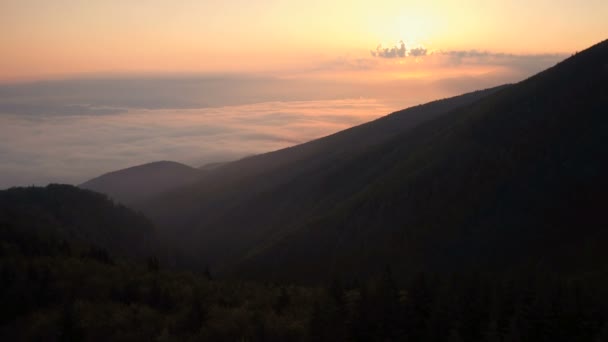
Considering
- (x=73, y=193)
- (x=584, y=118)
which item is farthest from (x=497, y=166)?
(x=73, y=193)

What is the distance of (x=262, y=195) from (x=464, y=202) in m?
44.2

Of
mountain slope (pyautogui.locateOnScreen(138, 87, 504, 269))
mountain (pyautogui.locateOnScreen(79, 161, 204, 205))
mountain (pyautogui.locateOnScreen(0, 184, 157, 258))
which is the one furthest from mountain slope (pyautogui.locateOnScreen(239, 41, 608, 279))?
mountain (pyautogui.locateOnScreen(79, 161, 204, 205))

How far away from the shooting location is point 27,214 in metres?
63.6

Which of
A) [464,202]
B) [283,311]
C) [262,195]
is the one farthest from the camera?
[262,195]

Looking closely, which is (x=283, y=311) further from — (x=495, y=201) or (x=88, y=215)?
(x=88, y=215)

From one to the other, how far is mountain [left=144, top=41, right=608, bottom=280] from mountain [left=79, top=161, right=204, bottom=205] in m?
57.5

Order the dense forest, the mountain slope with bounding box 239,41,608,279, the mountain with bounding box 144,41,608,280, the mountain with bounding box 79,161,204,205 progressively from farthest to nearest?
1. the mountain with bounding box 79,161,204,205
2. the mountain with bounding box 144,41,608,280
3. the mountain slope with bounding box 239,41,608,279
4. the dense forest

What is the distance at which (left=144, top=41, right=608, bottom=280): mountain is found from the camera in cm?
5288

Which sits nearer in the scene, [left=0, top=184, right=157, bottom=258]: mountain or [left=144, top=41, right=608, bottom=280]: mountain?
[left=144, top=41, right=608, bottom=280]: mountain

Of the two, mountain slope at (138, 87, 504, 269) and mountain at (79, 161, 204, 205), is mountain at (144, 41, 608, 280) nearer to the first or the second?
mountain slope at (138, 87, 504, 269)

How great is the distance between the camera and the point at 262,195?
97125 mm

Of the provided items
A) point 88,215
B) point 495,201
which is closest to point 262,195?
point 88,215

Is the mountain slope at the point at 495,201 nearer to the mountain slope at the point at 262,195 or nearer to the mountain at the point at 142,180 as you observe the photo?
the mountain slope at the point at 262,195

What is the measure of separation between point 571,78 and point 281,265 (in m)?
43.2
